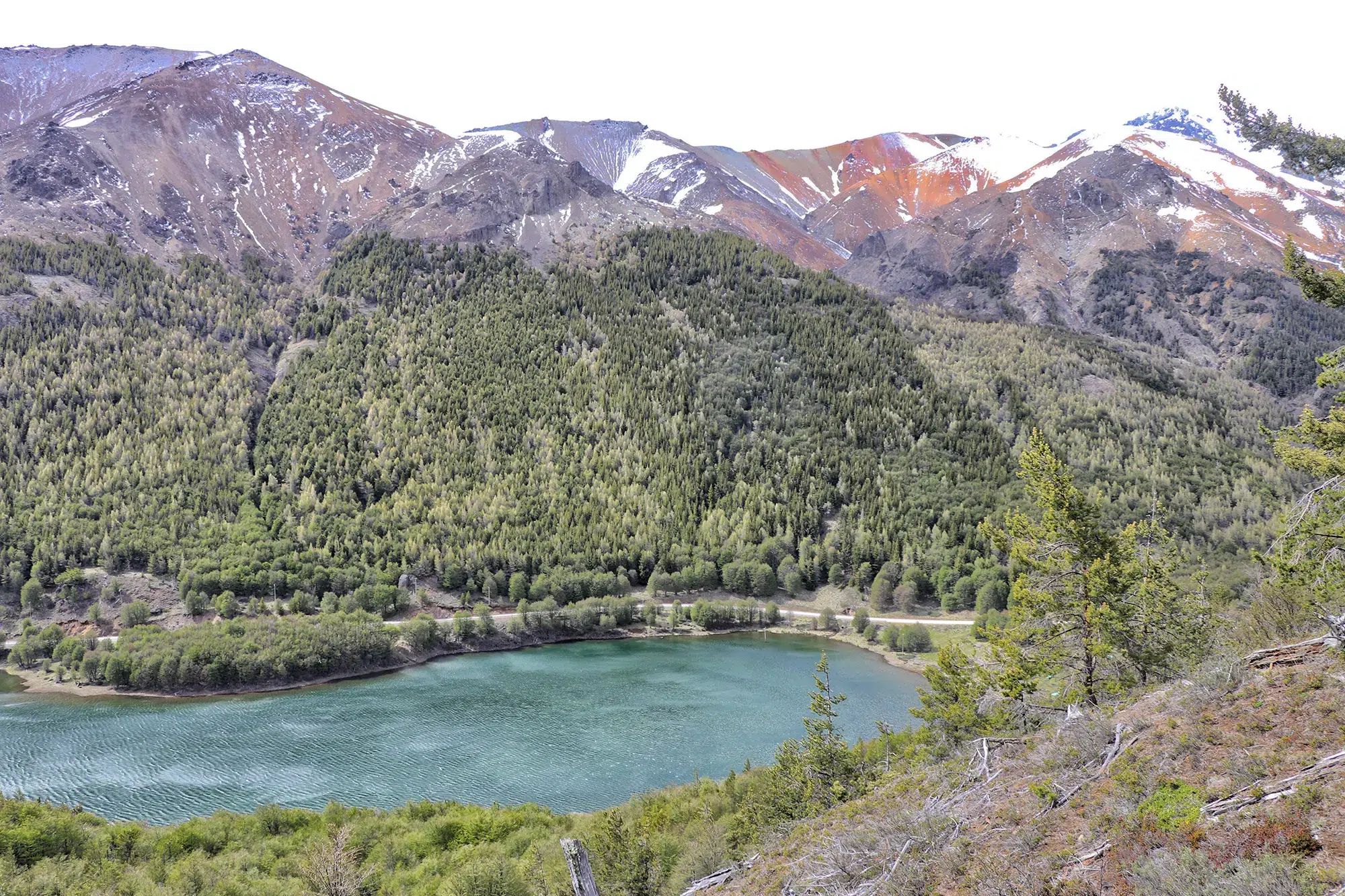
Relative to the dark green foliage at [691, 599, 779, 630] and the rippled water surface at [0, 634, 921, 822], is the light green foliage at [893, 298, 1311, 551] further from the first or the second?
the rippled water surface at [0, 634, 921, 822]

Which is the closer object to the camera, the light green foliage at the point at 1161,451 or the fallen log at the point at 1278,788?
the fallen log at the point at 1278,788

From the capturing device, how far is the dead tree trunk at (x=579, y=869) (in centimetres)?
1406

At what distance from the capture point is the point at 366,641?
99438 mm

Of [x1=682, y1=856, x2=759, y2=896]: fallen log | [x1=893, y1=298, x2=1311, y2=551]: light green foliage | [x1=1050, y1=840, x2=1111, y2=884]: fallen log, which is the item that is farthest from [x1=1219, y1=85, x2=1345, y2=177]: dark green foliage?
[x1=893, y1=298, x2=1311, y2=551]: light green foliage

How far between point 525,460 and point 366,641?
6988cm

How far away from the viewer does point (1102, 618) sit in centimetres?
2539

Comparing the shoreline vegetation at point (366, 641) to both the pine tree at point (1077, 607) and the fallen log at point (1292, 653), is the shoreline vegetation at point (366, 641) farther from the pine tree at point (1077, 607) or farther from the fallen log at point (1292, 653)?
the fallen log at point (1292, 653)

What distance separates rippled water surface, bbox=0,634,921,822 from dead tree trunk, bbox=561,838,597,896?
149ft

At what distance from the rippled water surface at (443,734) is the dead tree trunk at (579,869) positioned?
149 ft

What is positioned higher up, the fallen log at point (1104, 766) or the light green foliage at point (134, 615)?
the fallen log at point (1104, 766)

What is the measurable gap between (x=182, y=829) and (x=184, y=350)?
184063 mm

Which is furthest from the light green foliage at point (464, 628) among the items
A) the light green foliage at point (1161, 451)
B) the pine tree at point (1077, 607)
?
the pine tree at point (1077, 607)

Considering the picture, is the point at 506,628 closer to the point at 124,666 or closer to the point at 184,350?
the point at 124,666

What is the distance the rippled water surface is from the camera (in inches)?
2384
